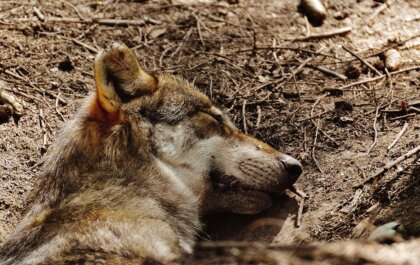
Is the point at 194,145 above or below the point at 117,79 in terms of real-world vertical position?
below

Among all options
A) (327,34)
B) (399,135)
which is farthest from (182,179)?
(327,34)

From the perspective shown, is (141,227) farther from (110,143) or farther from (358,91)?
Result: (358,91)

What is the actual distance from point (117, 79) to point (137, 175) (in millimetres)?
690

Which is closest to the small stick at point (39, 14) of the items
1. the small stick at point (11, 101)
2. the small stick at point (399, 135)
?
the small stick at point (11, 101)

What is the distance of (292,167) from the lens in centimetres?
490

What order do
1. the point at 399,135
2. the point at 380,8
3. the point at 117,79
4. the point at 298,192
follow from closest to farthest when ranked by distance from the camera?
the point at 117,79 → the point at 298,192 → the point at 399,135 → the point at 380,8

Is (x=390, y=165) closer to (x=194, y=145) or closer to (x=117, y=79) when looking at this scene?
(x=194, y=145)

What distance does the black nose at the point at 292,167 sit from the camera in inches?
193

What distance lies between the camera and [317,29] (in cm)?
698

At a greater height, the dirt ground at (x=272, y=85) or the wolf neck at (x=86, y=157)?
the wolf neck at (x=86, y=157)

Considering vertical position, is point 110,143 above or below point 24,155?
above

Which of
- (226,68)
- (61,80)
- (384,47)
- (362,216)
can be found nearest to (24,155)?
(61,80)

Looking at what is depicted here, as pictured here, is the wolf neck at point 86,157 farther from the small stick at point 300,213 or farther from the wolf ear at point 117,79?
the small stick at point 300,213

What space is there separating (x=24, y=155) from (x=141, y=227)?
2062 mm
